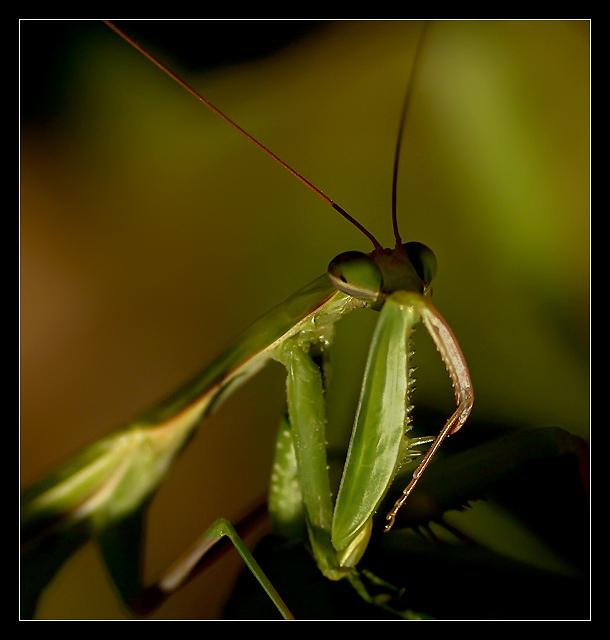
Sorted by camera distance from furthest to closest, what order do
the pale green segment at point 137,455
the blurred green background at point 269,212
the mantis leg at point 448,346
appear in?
the blurred green background at point 269,212 → the pale green segment at point 137,455 → the mantis leg at point 448,346

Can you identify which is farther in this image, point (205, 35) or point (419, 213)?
point (419, 213)

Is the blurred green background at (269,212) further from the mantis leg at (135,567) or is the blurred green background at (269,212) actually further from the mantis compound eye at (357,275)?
the mantis compound eye at (357,275)

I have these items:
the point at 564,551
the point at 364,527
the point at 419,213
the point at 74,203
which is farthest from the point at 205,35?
the point at 564,551

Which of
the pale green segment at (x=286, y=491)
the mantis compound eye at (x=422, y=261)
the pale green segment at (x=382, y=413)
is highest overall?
the mantis compound eye at (x=422, y=261)

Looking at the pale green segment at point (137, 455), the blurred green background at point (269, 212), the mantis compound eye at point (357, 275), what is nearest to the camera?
the mantis compound eye at point (357, 275)

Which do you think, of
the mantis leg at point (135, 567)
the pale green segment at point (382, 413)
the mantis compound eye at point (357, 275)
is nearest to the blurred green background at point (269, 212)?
Result: the mantis leg at point (135, 567)

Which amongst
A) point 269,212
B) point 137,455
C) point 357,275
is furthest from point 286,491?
point 269,212

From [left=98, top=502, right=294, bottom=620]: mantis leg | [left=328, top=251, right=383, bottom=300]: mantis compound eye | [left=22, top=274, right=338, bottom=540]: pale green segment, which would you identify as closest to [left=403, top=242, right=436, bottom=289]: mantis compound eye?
[left=328, top=251, right=383, bottom=300]: mantis compound eye

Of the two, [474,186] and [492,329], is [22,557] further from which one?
[474,186]
